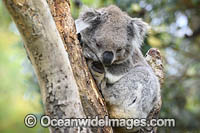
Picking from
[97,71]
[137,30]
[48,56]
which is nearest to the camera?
[48,56]

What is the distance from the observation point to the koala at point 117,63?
3660 mm

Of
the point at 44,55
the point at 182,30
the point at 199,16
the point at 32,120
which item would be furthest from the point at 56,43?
the point at 199,16

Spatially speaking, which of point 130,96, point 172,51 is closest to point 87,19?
point 130,96

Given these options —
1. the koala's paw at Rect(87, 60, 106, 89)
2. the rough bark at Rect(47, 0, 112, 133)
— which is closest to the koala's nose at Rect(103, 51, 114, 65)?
the koala's paw at Rect(87, 60, 106, 89)

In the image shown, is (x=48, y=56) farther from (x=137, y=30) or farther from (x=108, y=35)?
(x=137, y=30)

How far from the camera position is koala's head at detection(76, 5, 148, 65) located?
11.8ft

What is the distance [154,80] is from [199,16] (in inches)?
159

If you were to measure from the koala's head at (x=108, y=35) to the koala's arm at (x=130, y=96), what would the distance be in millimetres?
285

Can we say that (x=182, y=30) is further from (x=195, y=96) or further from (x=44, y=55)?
(x=44, y=55)

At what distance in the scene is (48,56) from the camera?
8.77ft

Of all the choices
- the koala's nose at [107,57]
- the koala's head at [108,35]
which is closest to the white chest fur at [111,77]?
the koala's head at [108,35]

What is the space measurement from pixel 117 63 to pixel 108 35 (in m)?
0.49

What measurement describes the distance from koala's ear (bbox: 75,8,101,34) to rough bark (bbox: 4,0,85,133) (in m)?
1.09

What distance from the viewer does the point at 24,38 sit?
2.61 m
